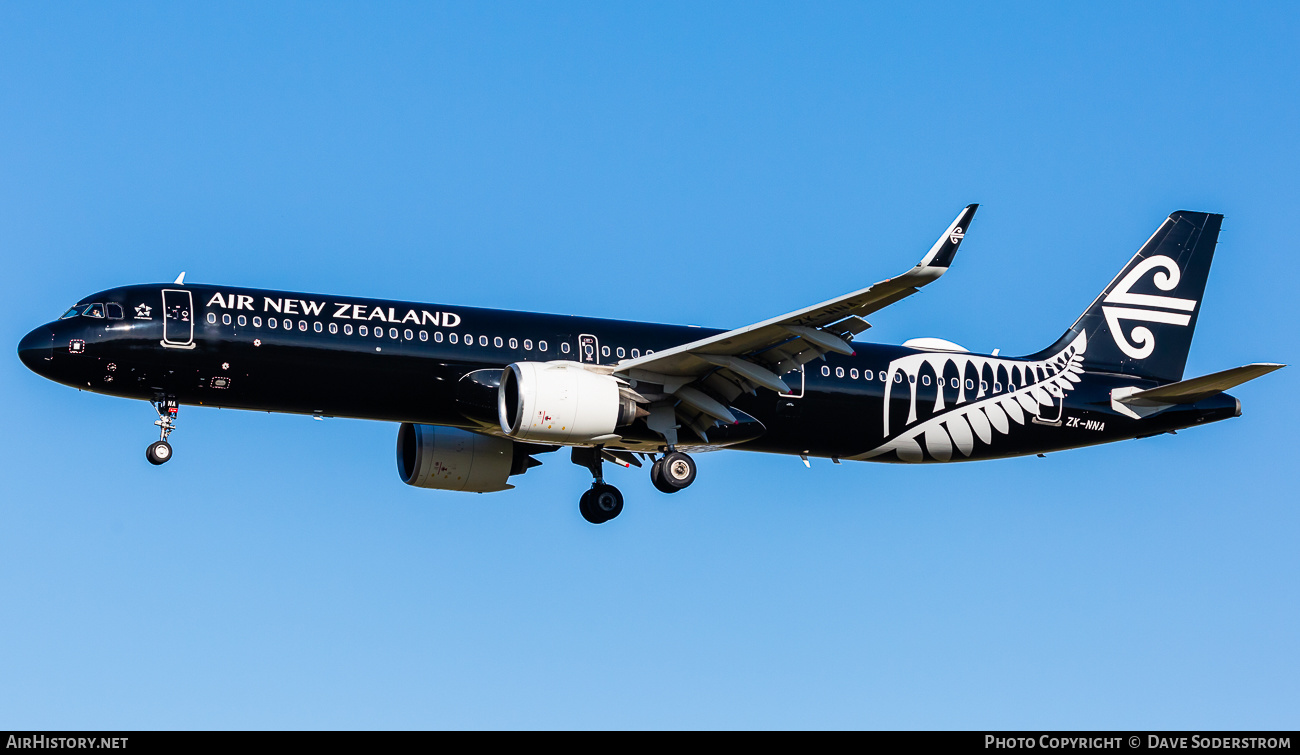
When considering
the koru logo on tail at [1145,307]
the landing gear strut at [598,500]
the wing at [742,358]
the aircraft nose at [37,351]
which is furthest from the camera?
the koru logo on tail at [1145,307]

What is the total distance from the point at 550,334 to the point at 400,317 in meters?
3.70

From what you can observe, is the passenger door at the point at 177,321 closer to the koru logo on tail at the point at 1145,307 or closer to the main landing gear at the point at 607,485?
the main landing gear at the point at 607,485

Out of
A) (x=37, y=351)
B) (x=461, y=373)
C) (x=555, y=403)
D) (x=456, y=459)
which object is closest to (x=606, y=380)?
(x=555, y=403)

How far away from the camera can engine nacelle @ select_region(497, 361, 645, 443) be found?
34875mm

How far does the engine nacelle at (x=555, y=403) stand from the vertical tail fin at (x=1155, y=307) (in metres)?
14.7

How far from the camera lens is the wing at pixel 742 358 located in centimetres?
3288

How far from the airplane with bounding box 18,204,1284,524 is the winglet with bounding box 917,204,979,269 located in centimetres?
4

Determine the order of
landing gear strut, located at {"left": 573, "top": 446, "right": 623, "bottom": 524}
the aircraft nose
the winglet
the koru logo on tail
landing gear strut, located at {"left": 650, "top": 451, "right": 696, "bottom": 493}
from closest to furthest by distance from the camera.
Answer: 1. the winglet
2. the aircraft nose
3. landing gear strut, located at {"left": 650, "top": 451, "right": 696, "bottom": 493}
4. landing gear strut, located at {"left": 573, "top": 446, "right": 623, "bottom": 524}
5. the koru logo on tail

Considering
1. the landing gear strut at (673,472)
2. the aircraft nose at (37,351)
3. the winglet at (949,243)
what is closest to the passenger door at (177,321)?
the aircraft nose at (37,351)

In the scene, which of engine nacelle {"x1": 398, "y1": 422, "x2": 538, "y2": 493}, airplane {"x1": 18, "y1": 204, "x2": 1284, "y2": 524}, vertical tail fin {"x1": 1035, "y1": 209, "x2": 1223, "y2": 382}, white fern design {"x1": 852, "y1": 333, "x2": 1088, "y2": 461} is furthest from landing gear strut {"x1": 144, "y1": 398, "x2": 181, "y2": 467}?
vertical tail fin {"x1": 1035, "y1": 209, "x2": 1223, "y2": 382}

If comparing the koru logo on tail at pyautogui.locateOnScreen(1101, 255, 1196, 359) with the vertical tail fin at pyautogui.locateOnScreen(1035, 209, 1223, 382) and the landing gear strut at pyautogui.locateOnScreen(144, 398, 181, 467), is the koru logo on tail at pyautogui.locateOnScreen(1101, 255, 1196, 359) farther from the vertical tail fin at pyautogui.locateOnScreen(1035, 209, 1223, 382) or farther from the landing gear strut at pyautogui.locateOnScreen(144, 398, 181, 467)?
the landing gear strut at pyautogui.locateOnScreen(144, 398, 181, 467)

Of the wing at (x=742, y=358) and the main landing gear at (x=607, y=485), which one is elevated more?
the wing at (x=742, y=358)

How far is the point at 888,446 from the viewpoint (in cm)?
4038

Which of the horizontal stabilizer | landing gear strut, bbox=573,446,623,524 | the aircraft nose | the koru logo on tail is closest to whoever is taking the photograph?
the aircraft nose
